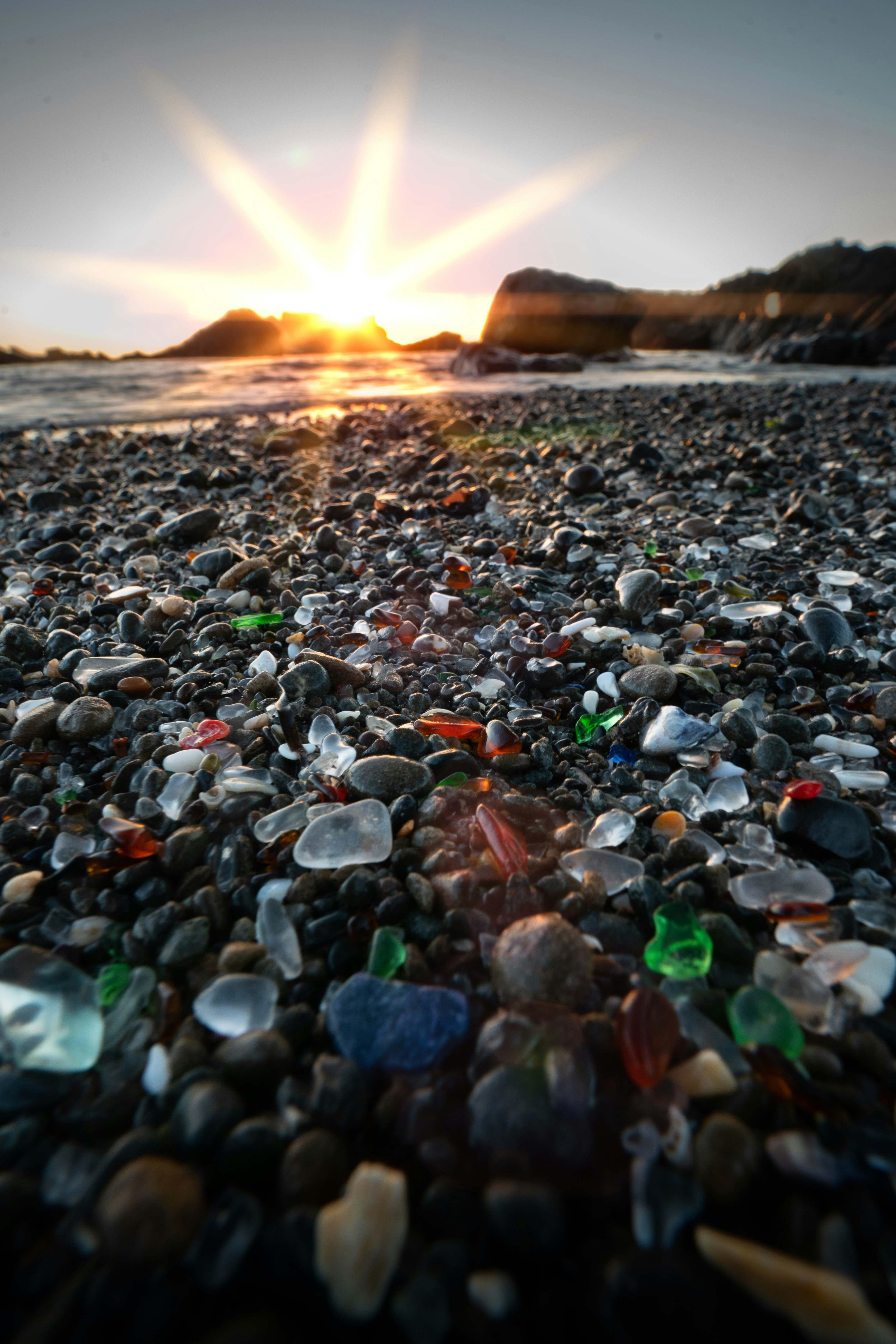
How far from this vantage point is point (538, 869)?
4.40 feet

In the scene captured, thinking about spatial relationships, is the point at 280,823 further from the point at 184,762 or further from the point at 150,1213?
the point at 150,1213

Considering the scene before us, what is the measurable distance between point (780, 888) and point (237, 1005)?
1051 mm

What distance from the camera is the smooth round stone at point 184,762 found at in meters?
1.65

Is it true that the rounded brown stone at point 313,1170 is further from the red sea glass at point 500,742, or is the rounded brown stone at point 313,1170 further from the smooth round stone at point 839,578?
the smooth round stone at point 839,578

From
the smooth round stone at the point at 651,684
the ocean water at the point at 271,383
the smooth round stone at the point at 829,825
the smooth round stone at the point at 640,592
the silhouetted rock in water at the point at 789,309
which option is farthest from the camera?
the silhouetted rock in water at the point at 789,309

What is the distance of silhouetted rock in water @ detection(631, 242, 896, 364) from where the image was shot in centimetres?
2216

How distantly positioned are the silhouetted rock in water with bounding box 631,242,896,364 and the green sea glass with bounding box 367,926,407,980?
23.8m

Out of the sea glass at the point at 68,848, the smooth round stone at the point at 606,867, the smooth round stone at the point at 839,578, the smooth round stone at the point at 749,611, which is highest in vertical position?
the smooth round stone at the point at 839,578

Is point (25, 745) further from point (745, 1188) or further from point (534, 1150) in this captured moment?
point (745, 1188)

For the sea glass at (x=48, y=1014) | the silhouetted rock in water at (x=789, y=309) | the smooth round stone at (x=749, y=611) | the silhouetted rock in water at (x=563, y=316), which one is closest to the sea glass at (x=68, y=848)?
the sea glass at (x=48, y=1014)

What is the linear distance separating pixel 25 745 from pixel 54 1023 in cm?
101

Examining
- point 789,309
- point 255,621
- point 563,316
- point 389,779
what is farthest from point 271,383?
point 789,309

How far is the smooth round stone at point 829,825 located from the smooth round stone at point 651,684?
52cm

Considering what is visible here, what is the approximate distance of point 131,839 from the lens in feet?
4.53
